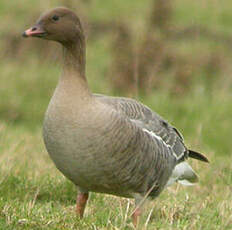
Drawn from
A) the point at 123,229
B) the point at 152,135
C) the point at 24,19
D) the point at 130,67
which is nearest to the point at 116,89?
the point at 130,67

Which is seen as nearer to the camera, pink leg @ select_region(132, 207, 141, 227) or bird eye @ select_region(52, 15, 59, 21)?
pink leg @ select_region(132, 207, 141, 227)

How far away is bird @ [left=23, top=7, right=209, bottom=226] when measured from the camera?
15.5 feet

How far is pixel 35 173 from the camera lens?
20.9 feet

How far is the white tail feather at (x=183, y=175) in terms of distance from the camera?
5.85 meters

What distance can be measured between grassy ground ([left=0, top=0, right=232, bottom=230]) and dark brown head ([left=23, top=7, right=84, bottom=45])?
4.24 feet

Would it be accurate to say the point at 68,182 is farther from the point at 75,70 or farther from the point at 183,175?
the point at 75,70

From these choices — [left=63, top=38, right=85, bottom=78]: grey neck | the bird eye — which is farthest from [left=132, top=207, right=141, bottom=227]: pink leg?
the bird eye

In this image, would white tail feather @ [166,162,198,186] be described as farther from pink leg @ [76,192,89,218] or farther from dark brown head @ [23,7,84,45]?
dark brown head @ [23,7,84,45]

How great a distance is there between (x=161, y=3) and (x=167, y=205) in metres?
8.07

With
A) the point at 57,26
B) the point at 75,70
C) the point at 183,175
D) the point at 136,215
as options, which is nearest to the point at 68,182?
the point at 183,175

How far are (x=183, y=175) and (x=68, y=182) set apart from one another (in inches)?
42.3

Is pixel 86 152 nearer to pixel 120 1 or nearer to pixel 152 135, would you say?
pixel 152 135

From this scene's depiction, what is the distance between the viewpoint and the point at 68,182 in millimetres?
6098

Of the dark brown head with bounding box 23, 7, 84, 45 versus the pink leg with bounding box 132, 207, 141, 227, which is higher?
the dark brown head with bounding box 23, 7, 84, 45
